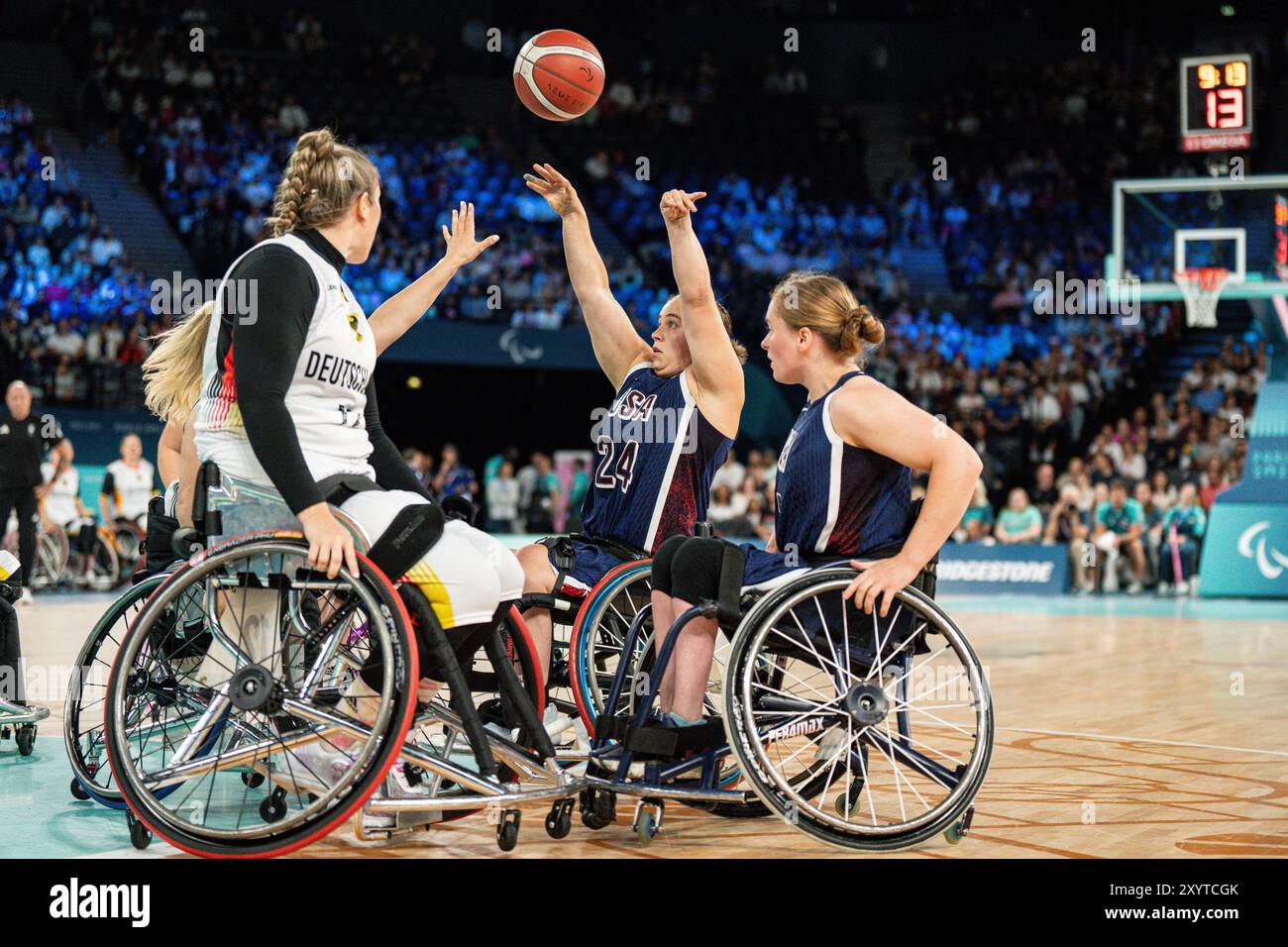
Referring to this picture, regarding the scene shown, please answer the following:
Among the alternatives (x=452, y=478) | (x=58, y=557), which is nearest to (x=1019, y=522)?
(x=452, y=478)

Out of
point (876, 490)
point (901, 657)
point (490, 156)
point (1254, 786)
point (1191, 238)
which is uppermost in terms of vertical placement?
point (490, 156)

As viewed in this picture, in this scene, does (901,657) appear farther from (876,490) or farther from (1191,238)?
(1191,238)

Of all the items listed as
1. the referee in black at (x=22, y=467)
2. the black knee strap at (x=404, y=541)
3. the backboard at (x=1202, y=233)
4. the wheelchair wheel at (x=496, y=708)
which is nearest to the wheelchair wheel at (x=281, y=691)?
the black knee strap at (x=404, y=541)

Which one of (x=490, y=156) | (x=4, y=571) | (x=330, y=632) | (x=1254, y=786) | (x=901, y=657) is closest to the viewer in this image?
(x=330, y=632)

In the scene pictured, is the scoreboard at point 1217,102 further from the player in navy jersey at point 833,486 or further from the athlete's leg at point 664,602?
the athlete's leg at point 664,602

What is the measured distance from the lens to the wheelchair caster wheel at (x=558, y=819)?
361 centimetres

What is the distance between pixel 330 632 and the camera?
3.14 meters

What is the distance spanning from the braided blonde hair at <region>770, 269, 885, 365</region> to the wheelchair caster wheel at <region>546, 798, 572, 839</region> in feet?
4.53

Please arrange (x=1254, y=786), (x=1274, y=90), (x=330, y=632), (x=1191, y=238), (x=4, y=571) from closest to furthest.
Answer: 1. (x=330, y=632)
2. (x=1254, y=786)
3. (x=4, y=571)
4. (x=1191, y=238)
5. (x=1274, y=90)

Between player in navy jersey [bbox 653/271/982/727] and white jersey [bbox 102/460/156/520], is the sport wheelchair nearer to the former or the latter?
player in navy jersey [bbox 653/271/982/727]

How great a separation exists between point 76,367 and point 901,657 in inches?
501

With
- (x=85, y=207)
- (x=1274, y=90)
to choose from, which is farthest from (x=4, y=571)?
(x=1274, y=90)

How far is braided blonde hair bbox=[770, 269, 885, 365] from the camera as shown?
12.5 feet
